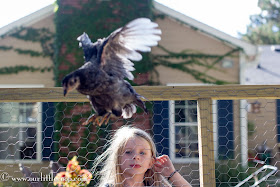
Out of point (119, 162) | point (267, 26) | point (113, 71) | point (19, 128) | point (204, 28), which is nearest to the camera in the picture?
point (113, 71)

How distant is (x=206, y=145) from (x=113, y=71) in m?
0.63

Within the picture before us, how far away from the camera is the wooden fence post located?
1539 mm

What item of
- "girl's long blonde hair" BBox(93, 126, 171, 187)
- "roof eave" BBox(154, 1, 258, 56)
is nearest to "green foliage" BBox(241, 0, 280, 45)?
"roof eave" BBox(154, 1, 258, 56)

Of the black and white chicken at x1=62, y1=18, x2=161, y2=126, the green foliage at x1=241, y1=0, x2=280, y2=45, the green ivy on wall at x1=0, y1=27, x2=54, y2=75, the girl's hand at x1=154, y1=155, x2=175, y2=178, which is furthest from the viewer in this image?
the green foliage at x1=241, y1=0, x2=280, y2=45

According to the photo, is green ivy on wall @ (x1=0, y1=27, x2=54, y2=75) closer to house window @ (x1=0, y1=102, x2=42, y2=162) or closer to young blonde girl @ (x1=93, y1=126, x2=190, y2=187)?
house window @ (x1=0, y1=102, x2=42, y2=162)

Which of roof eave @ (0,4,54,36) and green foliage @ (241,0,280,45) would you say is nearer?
roof eave @ (0,4,54,36)

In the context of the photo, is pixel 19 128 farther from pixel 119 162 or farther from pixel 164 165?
pixel 164 165

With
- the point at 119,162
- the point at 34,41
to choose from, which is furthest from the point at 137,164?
the point at 34,41

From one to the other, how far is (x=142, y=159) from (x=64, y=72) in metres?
5.07

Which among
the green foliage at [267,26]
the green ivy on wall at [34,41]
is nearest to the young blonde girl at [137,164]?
the green ivy on wall at [34,41]

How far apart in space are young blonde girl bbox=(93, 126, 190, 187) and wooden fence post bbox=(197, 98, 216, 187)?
0.16m

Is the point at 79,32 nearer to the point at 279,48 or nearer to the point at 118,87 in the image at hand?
the point at 118,87

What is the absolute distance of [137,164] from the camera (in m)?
1.72

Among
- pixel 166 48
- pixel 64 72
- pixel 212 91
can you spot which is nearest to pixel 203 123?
pixel 212 91
